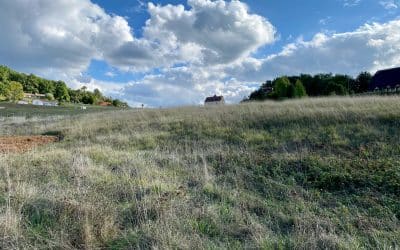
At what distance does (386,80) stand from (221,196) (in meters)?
55.2

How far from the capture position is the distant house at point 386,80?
49.0 m

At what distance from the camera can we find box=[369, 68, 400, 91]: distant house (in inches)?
1928

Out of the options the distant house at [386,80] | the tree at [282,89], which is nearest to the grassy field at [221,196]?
the tree at [282,89]

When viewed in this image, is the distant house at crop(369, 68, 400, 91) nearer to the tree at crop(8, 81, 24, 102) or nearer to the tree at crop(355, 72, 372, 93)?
the tree at crop(355, 72, 372, 93)

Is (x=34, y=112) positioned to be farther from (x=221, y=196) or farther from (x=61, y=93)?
(x=61, y=93)

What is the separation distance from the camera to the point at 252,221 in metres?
4.12

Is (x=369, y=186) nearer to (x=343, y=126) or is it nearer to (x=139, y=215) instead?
(x=139, y=215)

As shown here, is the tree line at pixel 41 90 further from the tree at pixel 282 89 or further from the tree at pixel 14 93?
the tree at pixel 282 89

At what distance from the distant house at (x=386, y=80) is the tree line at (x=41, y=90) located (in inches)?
3798

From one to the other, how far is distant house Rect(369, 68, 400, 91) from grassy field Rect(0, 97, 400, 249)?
46242 mm

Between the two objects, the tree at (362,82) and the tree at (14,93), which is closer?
the tree at (362,82)

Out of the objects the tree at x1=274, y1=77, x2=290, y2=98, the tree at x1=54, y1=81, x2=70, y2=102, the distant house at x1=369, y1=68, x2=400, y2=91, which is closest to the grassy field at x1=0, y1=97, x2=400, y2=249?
the tree at x1=274, y1=77, x2=290, y2=98

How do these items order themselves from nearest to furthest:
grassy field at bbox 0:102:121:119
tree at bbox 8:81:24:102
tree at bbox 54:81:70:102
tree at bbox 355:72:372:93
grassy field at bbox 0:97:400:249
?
grassy field at bbox 0:97:400:249 < grassy field at bbox 0:102:121:119 < tree at bbox 355:72:372:93 < tree at bbox 8:81:24:102 < tree at bbox 54:81:70:102

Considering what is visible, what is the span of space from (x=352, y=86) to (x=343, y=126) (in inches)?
2299
